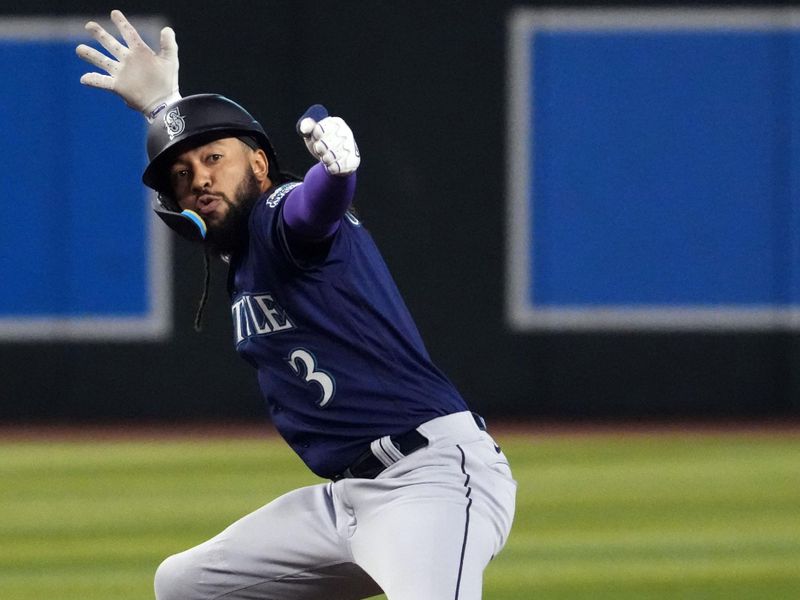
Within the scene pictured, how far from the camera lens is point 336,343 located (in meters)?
4.29

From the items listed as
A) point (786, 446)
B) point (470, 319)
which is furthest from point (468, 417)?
point (470, 319)

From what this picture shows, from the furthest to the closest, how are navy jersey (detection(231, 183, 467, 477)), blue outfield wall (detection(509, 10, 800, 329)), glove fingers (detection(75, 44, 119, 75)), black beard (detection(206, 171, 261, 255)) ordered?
blue outfield wall (detection(509, 10, 800, 329)) → glove fingers (detection(75, 44, 119, 75)) → black beard (detection(206, 171, 261, 255)) → navy jersey (detection(231, 183, 467, 477))

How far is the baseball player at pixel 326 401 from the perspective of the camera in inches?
163

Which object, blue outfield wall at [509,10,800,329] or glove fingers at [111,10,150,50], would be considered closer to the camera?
glove fingers at [111,10,150,50]

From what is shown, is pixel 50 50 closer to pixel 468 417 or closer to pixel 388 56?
pixel 388 56

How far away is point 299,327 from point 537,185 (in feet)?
31.1

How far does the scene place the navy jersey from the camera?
4254mm

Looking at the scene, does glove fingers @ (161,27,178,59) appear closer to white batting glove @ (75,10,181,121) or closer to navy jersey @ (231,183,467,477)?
white batting glove @ (75,10,181,121)

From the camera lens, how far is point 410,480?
4281mm

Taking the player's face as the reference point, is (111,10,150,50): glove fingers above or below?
above

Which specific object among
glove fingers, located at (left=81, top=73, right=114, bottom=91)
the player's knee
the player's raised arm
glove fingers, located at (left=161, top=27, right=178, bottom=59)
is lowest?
the player's knee

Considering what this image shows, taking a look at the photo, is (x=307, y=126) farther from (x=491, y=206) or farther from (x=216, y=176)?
(x=491, y=206)

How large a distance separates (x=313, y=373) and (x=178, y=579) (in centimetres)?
74

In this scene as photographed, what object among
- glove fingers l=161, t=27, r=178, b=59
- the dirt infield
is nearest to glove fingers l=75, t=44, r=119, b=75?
glove fingers l=161, t=27, r=178, b=59
